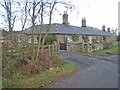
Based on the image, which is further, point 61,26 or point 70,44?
point 61,26

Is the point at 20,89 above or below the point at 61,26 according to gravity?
below

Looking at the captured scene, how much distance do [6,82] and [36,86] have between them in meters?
1.35

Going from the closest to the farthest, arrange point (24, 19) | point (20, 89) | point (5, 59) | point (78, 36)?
1. point (20, 89)
2. point (5, 59)
3. point (24, 19)
4. point (78, 36)

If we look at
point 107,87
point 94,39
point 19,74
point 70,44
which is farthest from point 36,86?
point 94,39

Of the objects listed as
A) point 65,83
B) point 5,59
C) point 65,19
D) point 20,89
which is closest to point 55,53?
point 5,59

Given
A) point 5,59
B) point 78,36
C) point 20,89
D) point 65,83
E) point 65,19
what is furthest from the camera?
point 65,19

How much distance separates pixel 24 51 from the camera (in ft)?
51.0

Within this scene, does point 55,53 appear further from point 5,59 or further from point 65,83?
point 65,83

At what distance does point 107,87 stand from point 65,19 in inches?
1380

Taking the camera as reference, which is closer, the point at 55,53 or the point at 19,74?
the point at 19,74

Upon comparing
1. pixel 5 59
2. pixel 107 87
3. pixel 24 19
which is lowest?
pixel 107 87

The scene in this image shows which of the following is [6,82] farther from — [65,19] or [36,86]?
[65,19]

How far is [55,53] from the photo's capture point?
760 inches

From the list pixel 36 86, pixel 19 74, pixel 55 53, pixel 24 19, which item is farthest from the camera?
pixel 55 53
